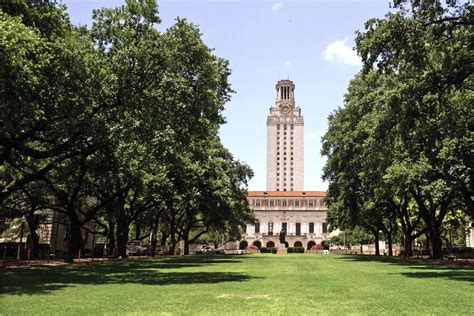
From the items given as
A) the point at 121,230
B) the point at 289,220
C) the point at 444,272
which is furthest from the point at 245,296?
the point at 289,220

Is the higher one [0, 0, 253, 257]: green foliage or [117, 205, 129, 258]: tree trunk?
[0, 0, 253, 257]: green foliage

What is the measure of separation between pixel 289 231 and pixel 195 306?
145 metres

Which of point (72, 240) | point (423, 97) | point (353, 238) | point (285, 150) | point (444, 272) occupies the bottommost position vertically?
point (444, 272)

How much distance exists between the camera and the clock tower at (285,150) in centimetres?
18362

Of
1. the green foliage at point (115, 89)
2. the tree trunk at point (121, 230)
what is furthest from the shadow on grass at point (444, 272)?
the tree trunk at point (121, 230)

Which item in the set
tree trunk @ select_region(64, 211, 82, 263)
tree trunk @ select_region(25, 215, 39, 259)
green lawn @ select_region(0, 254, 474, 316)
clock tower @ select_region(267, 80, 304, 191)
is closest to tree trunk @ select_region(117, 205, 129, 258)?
tree trunk @ select_region(64, 211, 82, 263)

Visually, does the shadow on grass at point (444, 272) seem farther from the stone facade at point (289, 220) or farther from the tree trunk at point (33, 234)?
the stone facade at point (289, 220)

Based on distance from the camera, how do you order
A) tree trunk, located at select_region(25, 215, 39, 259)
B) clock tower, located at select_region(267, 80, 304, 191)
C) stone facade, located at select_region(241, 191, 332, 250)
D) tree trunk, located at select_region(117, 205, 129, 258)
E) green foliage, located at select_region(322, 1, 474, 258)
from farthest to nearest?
clock tower, located at select_region(267, 80, 304, 191) → stone facade, located at select_region(241, 191, 332, 250) → tree trunk, located at select_region(25, 215, 39, 259) → tree trunk, located at select_region(117, 205, 129, 258) → green foliage, located at select_region(322, 1, 474, 258)

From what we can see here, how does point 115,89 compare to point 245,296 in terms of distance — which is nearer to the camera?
point 245,296

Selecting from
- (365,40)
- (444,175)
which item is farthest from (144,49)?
(444,175)

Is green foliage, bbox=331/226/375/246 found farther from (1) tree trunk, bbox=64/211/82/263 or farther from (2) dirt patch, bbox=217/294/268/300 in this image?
(2) dirt patch, bbox=217/294/268/300

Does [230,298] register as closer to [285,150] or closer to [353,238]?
[353,238]

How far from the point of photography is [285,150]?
7318 inches

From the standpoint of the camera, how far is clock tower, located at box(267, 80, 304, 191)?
18362cm
